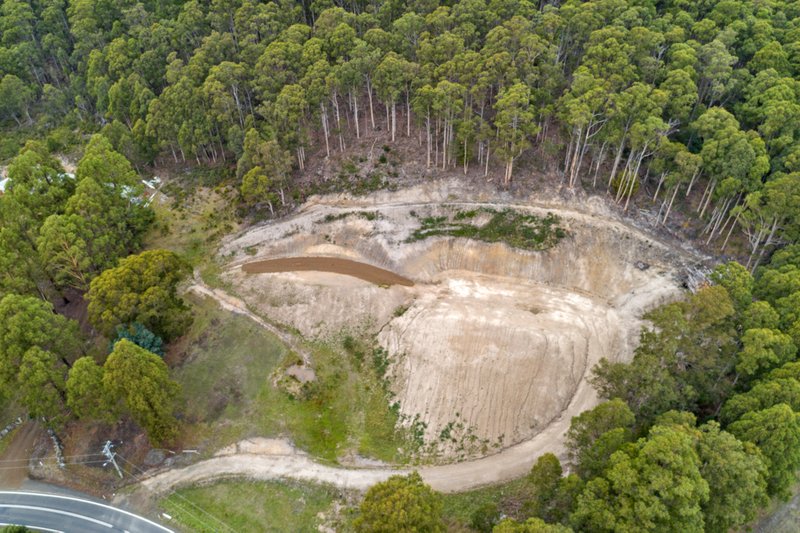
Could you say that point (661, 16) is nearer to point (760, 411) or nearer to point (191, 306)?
point (760, 411)

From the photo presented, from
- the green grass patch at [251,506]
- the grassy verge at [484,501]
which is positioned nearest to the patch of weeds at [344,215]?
the green grass patch at [251,506]

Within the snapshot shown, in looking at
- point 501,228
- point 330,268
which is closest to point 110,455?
point 330,268

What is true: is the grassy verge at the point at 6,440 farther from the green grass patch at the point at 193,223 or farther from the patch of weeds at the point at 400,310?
the patch of weeds at the point at 400,310

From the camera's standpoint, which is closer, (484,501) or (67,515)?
(67,515)

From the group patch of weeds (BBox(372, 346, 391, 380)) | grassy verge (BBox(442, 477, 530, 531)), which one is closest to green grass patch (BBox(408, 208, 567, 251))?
patch of weeds (BBox(372, 346, 391, 380))

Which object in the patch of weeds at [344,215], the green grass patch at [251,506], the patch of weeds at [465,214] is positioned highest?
the patch of weeds at [465,214]

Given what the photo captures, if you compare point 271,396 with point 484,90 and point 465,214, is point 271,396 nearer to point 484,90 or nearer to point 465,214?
point 465,214

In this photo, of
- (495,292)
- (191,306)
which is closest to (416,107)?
→ (495,292)
